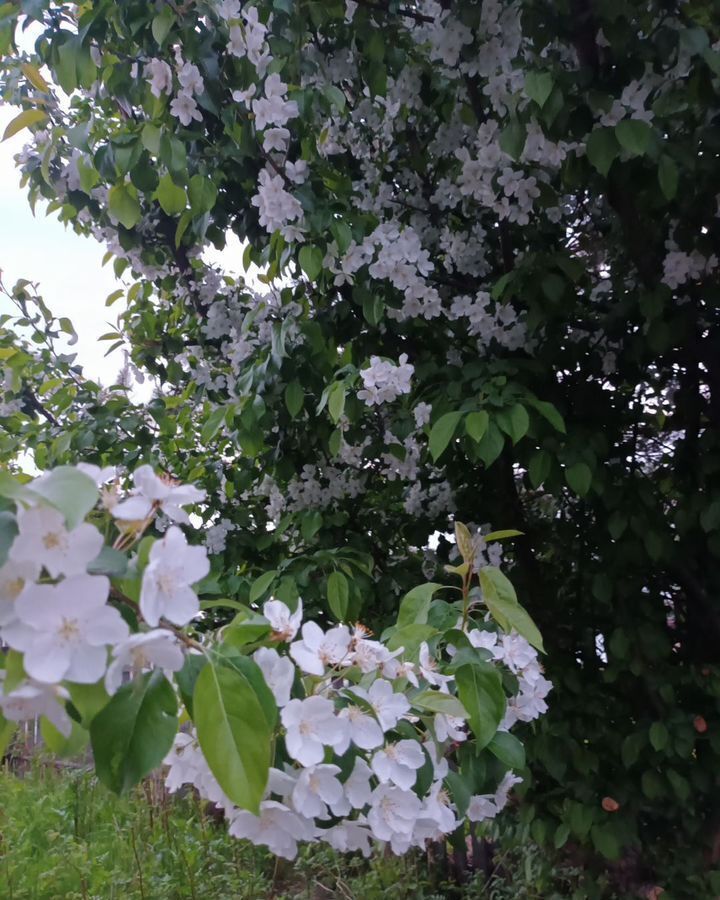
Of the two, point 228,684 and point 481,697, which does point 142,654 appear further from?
point 481,697

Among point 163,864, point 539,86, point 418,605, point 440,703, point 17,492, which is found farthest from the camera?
point 163,864

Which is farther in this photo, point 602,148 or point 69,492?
point 602,148

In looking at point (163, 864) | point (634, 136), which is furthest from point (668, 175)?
point (163, 864)

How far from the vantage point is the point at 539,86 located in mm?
1282

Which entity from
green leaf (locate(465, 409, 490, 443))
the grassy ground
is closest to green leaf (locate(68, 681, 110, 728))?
green leaf (locate(465, 409, 490, 443))

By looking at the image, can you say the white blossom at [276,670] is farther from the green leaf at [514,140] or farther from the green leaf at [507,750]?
the green leaf at [514,140]

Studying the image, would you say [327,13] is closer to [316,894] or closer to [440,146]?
[440,146]

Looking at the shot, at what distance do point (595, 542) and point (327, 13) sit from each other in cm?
129

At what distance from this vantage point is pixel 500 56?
1564 millimetres

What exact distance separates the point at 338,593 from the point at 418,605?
0.59 metres

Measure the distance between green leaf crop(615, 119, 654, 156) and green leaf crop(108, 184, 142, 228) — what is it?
957 mm

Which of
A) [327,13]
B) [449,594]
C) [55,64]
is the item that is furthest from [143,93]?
[449,594]

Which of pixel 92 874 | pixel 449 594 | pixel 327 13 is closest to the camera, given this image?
pixel 327 13

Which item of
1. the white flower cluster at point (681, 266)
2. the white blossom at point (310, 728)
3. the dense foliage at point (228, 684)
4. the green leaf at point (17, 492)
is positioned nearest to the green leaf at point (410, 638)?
the dense foliage at point (228, 684)
